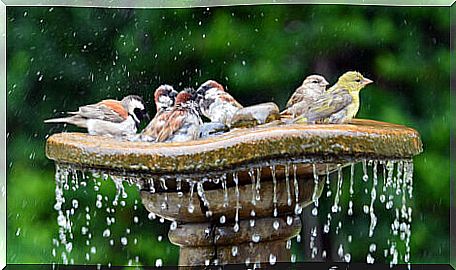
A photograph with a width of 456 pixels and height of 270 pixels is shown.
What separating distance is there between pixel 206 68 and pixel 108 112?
2.35 ft

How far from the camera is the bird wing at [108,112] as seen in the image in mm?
1876

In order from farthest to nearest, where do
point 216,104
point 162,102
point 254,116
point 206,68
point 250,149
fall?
point 206,68, point 162,102, point 216,104, point 254,116, point 250,149

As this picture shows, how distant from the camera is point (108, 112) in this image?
188cm

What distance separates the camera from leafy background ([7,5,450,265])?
2.51 meters

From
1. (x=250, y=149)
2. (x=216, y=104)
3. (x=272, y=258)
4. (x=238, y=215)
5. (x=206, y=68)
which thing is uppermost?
(x=206, y=68)

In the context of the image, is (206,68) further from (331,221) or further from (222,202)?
(222,202)

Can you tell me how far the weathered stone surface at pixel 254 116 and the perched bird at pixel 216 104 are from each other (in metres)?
0.03

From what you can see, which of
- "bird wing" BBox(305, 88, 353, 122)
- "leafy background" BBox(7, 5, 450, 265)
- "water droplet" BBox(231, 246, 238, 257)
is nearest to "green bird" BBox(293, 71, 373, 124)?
"bird wing" BBox(305, 88, 353, 122)

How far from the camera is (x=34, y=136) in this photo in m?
2.51

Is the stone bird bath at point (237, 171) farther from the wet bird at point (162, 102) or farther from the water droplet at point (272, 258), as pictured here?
the wet bird at point (162, 102)

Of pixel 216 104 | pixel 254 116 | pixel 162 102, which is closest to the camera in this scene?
pixel 254 116

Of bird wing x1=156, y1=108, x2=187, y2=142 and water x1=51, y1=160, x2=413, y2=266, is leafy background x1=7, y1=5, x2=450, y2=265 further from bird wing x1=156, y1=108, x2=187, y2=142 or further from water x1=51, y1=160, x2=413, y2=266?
bird wing x1=156, y1=108, x2=187, y2=142

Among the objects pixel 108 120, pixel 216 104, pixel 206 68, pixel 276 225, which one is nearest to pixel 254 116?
pixel 216 104

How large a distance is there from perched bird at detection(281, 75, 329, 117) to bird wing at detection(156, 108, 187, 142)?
0.79 ft
